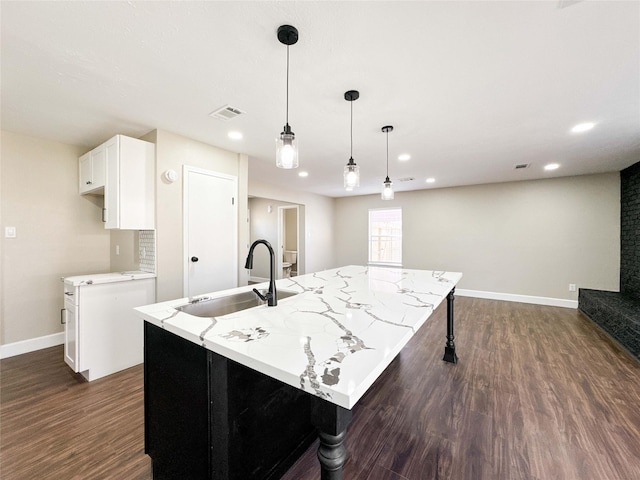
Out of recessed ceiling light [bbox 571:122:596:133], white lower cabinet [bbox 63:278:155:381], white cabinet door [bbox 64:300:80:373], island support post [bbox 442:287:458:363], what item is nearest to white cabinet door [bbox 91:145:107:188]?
white lower cabinet [bbox 63:278:155:381]

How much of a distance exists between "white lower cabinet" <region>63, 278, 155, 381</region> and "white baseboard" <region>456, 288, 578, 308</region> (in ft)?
19.0

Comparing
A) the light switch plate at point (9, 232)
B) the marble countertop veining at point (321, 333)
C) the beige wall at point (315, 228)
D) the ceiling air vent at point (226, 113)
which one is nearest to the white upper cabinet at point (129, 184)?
the ceiling air vent at point (226, 113)

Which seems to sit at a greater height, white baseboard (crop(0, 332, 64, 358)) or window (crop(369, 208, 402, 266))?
window (crop(369, 208, 402, 266))

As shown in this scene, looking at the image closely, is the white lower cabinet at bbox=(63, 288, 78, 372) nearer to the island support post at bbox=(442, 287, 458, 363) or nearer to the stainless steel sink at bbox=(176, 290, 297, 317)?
the stainless steel sink at bbox=(176, 290, 297, 317)

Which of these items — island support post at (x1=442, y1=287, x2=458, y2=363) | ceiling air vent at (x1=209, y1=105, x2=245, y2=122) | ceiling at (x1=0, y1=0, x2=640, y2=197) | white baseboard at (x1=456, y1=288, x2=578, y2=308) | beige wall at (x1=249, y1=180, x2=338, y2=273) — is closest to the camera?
ceiling at (x1=0, y1=0, x2=640, y2=197)

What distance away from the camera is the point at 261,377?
1220mm

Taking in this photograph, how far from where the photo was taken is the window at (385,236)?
659 cm

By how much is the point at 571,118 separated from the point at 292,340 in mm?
3145

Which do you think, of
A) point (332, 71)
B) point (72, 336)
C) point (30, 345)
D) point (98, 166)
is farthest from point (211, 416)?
point (30, 345)

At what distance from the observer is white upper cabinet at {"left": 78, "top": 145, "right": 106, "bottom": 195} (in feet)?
9.06

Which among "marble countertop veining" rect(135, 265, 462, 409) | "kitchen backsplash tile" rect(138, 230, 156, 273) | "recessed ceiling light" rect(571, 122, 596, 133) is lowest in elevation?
"marble countertop veining" rect(135, 265, 462, 409)

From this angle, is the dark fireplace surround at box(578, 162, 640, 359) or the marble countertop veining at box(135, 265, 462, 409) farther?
the dark fireplace surround at box(578, 162, 640, 359)

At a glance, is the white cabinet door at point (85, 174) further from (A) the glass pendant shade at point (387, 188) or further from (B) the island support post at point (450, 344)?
(B) the island support post at point (450, 344)

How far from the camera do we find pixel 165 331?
1265 mm
